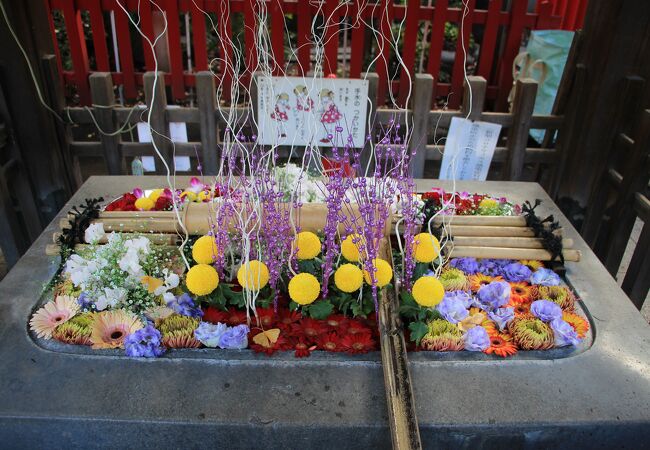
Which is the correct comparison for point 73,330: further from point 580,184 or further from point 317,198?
point 580,184

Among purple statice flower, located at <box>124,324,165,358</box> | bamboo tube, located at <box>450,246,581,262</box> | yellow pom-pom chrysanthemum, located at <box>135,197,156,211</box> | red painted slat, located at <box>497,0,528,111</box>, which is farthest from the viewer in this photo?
red painted slat, located at <box>497,0,528,111</box>

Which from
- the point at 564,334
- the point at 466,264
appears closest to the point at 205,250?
the point at 466,264

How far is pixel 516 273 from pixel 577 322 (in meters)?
0.32

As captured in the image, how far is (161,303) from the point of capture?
1849mm

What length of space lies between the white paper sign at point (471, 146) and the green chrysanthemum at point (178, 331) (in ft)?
6.91

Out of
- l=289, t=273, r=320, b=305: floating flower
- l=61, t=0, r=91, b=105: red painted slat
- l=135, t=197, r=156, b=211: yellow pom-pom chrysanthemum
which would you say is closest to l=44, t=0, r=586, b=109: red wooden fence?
l=61, t=0, r=91, b=105: red painted slat

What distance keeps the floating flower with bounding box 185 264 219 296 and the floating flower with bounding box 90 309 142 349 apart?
236mm

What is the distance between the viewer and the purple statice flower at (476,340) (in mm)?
1690

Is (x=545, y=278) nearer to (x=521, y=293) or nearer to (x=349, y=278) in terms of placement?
(x=521, y=293)

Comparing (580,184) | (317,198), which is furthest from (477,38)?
(317,198)

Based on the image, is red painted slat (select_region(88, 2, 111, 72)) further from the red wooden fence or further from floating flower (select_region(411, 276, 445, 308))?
floating flower (select_region(411, 276, 445, 308))

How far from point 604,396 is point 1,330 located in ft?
6.61

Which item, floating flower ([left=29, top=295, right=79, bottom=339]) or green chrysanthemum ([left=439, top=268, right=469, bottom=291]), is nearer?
floating flower ([left=29, top=295, right=79, bottom=339])

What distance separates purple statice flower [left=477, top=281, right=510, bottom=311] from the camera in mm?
1886
